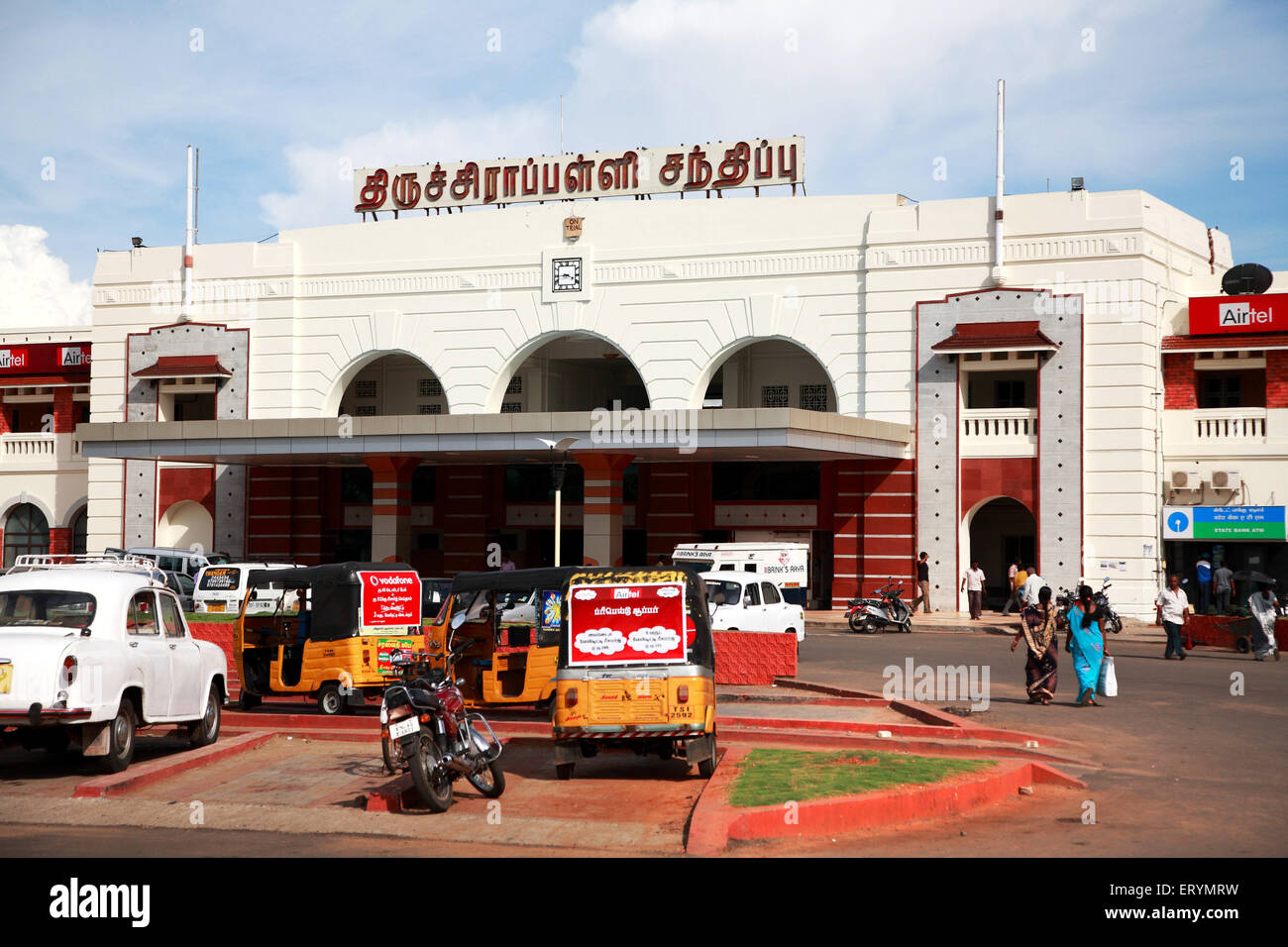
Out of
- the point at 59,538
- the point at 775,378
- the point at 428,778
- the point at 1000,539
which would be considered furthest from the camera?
the point at 59,538

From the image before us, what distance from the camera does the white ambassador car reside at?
11.2 m

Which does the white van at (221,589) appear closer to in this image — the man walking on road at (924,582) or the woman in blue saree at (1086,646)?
the man walking on road at (924,582)

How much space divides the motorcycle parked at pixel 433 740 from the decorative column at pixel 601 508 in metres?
28.3

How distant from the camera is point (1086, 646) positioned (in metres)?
18.1

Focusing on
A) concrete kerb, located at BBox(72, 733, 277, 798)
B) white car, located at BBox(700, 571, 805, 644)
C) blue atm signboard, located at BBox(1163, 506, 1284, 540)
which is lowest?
concrete kerb, located at BBox(72, 733, 277, 798)

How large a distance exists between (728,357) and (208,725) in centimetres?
3059

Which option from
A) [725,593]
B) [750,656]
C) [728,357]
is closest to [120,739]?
[750,656]

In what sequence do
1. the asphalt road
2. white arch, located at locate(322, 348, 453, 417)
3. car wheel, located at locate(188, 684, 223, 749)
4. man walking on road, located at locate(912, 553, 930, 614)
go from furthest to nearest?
white arch, located at locate(322, 348, 453, 417), man walking on road, located at locate(912, 553, 930, 614), car wheel, located at locate(188, 684, 223, 749), the asphalt road

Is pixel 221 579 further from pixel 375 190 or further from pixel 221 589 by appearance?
pixel 375 190

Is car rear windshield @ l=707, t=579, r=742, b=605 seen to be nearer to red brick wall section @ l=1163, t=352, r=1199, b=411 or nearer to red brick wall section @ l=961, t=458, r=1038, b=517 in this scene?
red brick wall section @ l=961, t=458, r=1038, b=517

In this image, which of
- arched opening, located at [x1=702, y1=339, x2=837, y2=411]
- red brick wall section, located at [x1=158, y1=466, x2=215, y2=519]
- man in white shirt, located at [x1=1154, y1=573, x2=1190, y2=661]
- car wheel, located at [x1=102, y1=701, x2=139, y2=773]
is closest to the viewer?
car wheel, located at [x1=102, y1=701, x2=139, y2=773]

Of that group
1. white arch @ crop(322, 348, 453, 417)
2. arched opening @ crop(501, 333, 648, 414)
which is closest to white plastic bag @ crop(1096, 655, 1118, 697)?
arched opening @ crop(501, 333, 648, 414)

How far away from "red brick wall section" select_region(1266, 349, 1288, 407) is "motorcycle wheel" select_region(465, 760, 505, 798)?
32.2 meters
